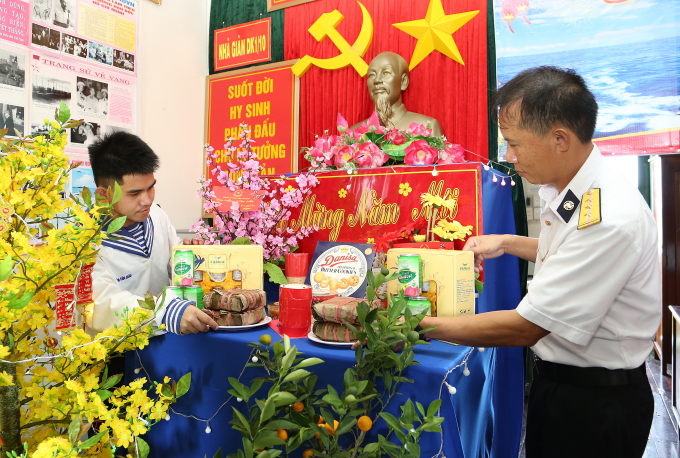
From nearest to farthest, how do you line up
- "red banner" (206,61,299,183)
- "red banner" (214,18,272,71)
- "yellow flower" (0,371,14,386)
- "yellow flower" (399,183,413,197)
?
"yellow flower" (0,371,14,386), "yellow flower" (399,183,413,197), "red banner" (206,61,299,183), "red banner" (214,18,272,71)

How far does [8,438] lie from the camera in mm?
796

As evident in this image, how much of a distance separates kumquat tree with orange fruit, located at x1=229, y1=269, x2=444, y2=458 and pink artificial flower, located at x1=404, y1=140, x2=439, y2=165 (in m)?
0.76

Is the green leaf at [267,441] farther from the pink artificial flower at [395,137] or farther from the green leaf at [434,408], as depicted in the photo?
A: the pink artificial flower at [395,137]

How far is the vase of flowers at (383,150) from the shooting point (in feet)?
5.54

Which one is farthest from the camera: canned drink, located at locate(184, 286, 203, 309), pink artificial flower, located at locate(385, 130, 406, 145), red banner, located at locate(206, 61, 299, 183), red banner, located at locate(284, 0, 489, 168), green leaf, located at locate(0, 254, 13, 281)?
red banner, located at locate(206, 61, 299, 183)

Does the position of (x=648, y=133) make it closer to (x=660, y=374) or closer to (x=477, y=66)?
(x=477, y=66)

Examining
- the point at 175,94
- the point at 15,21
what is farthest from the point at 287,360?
the point at 175,94

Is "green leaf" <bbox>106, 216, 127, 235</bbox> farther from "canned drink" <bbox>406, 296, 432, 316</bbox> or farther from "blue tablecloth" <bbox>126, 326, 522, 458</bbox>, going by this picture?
"canned drink" <bbox>406, 296, 432, 316</bbox>

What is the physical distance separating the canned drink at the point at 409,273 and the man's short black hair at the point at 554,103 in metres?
0.43

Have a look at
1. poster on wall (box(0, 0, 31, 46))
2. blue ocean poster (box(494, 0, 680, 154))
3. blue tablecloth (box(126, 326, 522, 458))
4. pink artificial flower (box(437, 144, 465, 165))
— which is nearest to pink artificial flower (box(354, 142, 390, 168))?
pink artificial flower (box(437, 144, 465, 165))

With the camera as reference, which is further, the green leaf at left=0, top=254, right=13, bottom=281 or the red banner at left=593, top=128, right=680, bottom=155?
the red banner at left=593, top=128, right=680, bottom=155

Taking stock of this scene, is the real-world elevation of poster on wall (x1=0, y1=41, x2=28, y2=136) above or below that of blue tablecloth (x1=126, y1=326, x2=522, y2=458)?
above

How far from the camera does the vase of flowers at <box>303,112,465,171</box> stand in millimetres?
1688

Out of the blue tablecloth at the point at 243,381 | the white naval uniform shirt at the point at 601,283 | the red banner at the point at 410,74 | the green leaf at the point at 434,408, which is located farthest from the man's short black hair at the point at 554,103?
the red banner at the point at 410,74
